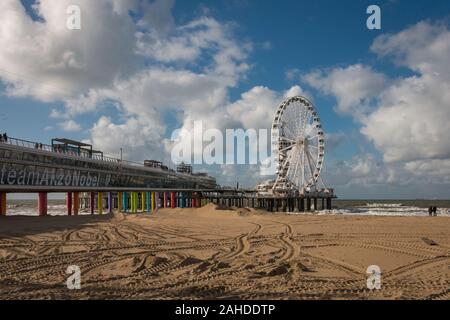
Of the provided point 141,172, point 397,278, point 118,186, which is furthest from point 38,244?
point 141,172

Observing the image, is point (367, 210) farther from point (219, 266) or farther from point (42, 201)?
point (219, 266)

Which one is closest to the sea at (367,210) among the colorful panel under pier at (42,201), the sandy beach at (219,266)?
the colorful panel under pier at (42,201)

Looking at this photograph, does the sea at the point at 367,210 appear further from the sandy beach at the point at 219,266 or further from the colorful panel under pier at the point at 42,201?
the sandy beach at the point at 219,266

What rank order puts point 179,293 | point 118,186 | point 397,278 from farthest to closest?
point 118,186 → point 397,278 → point 179,293

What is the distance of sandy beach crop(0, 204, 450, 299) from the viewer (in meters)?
7.71

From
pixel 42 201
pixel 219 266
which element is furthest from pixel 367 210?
pixel 219 266

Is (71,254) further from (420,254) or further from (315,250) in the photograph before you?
(420,254)

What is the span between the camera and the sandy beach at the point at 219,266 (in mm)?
7715

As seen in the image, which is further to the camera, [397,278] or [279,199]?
[279,199]

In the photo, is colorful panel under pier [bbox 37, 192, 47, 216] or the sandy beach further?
colorful panel under pier [bbox 37, 192, 47, 216]

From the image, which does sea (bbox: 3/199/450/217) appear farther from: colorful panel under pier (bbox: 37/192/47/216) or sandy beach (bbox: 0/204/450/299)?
sandy beach (bbox: 0/204/450/299)

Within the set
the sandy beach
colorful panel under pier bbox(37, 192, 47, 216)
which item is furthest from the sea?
the sandy beach
